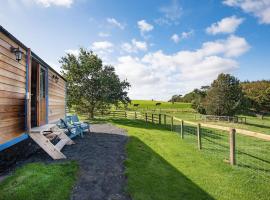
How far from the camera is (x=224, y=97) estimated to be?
108 ft

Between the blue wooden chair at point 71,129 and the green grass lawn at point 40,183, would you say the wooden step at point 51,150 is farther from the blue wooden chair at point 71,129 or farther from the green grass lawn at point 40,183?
the blue wooden chair at point 71,129

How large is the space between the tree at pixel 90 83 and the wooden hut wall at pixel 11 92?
53.4ft

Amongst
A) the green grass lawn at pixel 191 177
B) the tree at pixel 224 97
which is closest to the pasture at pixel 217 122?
the tree at pixel 224 97

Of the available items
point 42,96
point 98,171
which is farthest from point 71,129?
point 98,171

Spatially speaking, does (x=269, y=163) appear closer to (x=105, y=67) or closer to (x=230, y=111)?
(x=105, y=67)

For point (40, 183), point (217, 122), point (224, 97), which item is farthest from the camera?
point (224, 97)

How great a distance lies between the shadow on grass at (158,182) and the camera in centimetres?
383

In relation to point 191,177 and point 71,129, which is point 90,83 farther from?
point 191,177

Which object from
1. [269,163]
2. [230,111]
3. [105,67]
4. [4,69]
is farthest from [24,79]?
[230,111]

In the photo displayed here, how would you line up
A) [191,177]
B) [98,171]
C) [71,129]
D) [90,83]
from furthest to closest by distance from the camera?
[90,83] < [71,129] < [98,171] < [191,177]

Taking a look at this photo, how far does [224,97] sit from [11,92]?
32.3 metres

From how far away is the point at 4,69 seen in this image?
5156 mm

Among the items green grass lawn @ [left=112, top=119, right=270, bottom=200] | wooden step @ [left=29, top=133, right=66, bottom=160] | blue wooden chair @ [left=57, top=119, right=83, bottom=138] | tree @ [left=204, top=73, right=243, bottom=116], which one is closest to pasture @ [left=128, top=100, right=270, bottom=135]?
tree @ [left=204, top=73, right=243, bottom=116]

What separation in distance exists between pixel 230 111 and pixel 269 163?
93.7 ft
